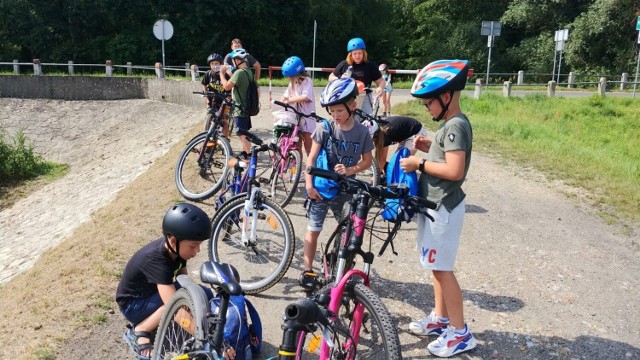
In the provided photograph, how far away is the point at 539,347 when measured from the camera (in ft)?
15.0

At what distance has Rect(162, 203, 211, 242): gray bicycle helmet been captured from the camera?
3.74 metres

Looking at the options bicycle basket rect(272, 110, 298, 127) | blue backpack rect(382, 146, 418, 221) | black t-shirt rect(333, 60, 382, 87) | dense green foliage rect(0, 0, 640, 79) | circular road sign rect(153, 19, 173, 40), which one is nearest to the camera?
blue backpack rect(382, 146, 418, 221)

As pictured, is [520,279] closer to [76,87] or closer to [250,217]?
[250,217]

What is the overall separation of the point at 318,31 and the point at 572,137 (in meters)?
27.1

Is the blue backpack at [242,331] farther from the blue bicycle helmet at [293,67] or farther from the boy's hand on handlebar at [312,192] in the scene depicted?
the blue bicycle helmet at [293,67]

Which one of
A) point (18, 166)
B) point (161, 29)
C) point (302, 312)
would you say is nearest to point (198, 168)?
point (302, 312)

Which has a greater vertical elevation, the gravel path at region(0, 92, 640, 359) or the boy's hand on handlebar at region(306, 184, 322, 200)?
the boy's hand on handlebar at region(306, 184, 322, 200)

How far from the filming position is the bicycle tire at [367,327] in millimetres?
3340

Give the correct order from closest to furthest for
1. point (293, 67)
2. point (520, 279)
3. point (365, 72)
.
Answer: point (520, 279) < point (293, 67) < point (365, 72)

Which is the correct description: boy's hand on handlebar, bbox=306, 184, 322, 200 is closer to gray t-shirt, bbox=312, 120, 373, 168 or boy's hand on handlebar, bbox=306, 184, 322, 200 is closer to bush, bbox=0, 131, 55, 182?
gray t-shirt, bbox=312, 120, 373, 168

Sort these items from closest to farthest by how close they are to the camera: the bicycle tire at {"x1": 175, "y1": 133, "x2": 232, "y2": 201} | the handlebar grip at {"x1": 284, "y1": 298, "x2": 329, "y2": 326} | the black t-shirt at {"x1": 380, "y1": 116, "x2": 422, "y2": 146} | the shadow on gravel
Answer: the handlebar grip at {"x1": 284, "y1": 298, "x2": 329, "y2": 326}, the shadow on gravel, the black t-shirt at {"x1": 380, "y1": 116, "x2": 422, "y2": 146}, the bicycle tire at {"x1": 175, "y1": 133, "x2": 232, "y2": 201}

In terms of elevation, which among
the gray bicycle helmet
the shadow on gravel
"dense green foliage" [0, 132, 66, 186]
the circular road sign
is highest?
the circular road sign

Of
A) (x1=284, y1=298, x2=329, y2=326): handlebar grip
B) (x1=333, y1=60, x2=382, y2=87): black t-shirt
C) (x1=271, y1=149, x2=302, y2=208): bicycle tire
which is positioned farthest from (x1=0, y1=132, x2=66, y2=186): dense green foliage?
(x1=284, y1=298, x2=329, y2=326): handlebar grip

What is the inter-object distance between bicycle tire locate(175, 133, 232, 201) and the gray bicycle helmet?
3.95 m
